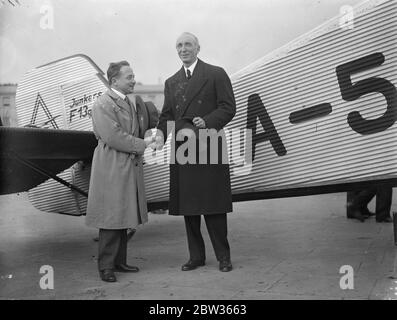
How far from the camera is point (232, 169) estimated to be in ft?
15.4

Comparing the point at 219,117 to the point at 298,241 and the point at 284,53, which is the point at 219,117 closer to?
the point at 284,53

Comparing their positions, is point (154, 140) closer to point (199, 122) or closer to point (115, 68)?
point (199, 122)

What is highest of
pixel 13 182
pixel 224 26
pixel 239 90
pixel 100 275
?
pixel 224 26

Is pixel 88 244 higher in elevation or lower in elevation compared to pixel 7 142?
lower

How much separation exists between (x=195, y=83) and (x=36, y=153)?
1571 mm

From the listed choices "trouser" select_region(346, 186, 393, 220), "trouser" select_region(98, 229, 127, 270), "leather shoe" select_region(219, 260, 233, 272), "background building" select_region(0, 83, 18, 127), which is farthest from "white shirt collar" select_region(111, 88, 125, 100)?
"trouser" select_region(346, 186, 393, 220)

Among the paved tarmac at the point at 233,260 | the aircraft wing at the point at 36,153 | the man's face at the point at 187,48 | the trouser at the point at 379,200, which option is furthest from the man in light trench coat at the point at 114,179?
the trouser at the point at 379,200

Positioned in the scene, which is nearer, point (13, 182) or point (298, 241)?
point (13, 182)

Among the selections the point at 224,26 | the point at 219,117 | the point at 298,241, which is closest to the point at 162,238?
the point at 298,241

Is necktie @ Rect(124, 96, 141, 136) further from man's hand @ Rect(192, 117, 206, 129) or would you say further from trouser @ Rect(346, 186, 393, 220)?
trouser @ Rect(346, 186, 393, 220)

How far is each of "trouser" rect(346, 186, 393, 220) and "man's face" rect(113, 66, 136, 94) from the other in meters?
3.85

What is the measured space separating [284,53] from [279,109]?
0.46m

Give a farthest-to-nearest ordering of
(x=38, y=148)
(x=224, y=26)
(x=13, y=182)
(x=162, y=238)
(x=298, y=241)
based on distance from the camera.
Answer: (x=162, y=238) → (x=298, y=241) → (x=13, y=182) → (x=38, y=148) → (x=224, y=26)

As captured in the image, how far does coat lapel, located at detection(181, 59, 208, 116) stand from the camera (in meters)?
4.11
